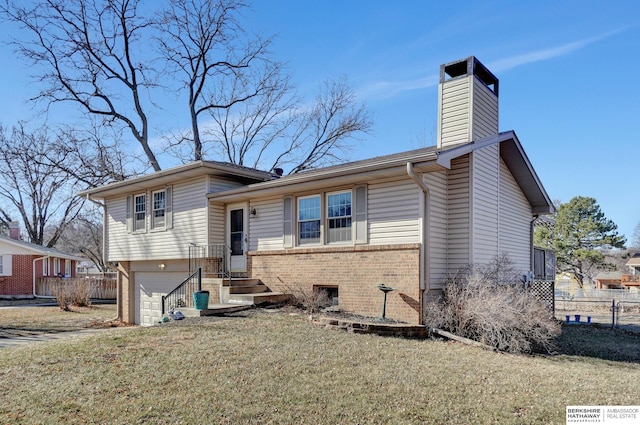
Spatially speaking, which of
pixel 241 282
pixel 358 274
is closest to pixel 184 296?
pixel 241 282

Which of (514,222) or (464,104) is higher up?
(464,104)

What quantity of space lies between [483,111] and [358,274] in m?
5.27

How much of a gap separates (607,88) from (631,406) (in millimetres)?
10796

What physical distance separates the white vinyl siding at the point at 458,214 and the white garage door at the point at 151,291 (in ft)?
30.9

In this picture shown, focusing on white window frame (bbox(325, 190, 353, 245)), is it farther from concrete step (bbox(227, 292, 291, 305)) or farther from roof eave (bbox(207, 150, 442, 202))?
concrete step (bbox(227, 292, 291, 305))

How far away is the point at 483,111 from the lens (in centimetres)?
1148

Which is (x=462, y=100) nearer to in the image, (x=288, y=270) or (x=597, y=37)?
(x=597, y=37)

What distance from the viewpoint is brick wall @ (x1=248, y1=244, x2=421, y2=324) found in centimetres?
984

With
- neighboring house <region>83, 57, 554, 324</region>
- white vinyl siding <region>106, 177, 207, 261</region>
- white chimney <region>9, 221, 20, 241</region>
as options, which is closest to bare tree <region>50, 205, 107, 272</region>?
white chimney <region>9, 221, 20, 241</region>

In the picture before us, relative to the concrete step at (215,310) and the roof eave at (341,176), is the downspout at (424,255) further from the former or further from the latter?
the concrete step at (215,310)

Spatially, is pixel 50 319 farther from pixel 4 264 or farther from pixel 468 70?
pixel 468 70

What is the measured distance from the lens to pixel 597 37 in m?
10.9

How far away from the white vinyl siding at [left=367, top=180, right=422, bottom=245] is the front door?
4665 millimetres

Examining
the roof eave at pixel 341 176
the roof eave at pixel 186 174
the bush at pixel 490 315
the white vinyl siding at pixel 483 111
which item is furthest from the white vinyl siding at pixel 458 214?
the roof eave at pixel 186 174
